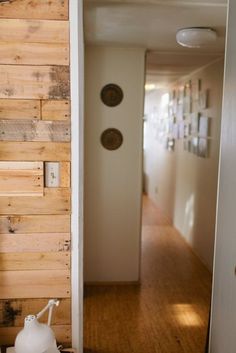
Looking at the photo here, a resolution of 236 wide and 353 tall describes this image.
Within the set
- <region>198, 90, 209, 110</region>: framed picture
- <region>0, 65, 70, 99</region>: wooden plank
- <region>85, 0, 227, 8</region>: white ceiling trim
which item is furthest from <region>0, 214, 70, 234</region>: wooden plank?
<region>198, 90, 209, 110</region>: framed picture

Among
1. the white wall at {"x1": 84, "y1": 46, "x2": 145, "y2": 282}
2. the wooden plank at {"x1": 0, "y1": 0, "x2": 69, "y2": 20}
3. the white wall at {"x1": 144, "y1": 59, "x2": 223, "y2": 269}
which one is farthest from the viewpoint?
the white wall at {"x1": 144, "y1": 59, "x2": 223, "y2": 269}

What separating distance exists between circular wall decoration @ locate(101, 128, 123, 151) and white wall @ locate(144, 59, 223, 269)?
1.03 m

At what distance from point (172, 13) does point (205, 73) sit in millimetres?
2000

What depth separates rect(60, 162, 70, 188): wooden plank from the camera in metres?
1.60

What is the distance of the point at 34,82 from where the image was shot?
154 centimetres

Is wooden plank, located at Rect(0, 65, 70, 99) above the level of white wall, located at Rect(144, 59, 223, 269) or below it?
above

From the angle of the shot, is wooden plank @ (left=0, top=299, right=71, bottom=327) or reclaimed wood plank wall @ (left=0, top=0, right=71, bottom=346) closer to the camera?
reclaimed wood plank wall @ (left=0, top=0, right=71, bottom=346)

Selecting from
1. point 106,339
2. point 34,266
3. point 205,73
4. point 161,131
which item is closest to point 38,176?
point 34,266

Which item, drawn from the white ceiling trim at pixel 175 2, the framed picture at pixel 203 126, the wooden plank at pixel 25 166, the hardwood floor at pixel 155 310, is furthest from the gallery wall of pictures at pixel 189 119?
the wooden plank at pixel 25 166

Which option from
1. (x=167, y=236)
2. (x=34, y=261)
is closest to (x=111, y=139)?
(x=34, y=261)

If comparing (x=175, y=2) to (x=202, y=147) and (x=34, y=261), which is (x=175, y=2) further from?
(x=202, y=147)

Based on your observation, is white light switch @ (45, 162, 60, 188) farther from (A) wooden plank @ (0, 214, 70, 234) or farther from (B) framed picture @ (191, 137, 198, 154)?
(B) framed picture @ (191, 137, 198, 154)

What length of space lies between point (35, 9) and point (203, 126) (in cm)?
288

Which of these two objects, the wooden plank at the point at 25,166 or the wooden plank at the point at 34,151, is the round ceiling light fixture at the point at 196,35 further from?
the wooden plank at the point at 25,166
